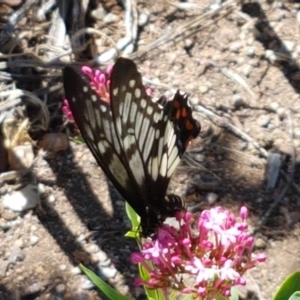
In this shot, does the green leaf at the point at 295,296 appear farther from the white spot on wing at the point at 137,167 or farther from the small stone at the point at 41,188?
the small stone at the point at 41,188

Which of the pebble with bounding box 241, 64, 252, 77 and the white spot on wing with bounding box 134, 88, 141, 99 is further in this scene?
the pebble with bounding box 241, 64, 252, 77

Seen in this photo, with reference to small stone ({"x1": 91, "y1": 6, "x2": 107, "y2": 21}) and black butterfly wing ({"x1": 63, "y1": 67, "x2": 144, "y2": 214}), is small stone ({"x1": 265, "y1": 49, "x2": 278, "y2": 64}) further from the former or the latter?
black butterfly wing ({"x1": 63, "y1": 67, "x2": 144, "y2": 214})

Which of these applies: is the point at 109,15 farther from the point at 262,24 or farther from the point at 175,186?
the point at 175,186

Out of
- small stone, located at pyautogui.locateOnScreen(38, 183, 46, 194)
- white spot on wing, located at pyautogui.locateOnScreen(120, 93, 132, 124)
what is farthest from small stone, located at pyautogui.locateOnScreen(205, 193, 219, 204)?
white spot on wing, located at pyautogui.locateOnScreen(120, 93, 132, 124)

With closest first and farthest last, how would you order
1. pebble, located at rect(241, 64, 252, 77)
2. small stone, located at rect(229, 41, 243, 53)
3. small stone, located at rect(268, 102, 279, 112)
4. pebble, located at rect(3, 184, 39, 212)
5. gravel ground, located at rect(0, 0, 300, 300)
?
gravel ground, located at rect(0, 0, 300, 300) → pebble, located at rect(3, 184, 39, 212) → small stone, located at rect(268, 102, 279, 112) → pebble, located at rect(241, 64, 252, 77) → small stone, located at rect(229, 41, 243, 53)

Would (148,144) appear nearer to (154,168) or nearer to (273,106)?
(154,168)

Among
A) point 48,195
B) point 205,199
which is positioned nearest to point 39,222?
point 48,195

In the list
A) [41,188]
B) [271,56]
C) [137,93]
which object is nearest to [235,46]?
[271,56]
